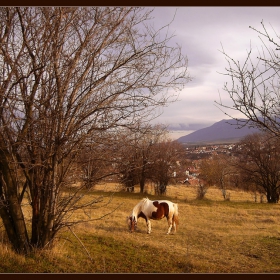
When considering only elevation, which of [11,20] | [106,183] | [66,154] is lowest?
[106,183]

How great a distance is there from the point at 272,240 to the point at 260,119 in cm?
611

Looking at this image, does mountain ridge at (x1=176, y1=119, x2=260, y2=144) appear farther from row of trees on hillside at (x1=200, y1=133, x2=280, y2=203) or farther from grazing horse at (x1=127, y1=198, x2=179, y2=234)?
row of trees on hillside at (x1=200, y1=133, x2=280, y2=203)

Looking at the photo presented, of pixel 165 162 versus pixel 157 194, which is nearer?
pixel 165 162

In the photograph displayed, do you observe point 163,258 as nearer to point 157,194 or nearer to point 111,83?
point 111,83

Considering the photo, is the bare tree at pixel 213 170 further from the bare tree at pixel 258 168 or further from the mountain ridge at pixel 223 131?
the mountain ridge at pixel 223 131

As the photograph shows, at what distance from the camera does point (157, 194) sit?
33.6 metres

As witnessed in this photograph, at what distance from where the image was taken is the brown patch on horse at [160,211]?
12031mm

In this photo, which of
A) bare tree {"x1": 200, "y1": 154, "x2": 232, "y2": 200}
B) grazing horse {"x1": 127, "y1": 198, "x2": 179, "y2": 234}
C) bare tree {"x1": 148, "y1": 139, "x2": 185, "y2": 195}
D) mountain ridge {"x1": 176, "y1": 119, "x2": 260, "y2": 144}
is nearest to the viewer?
mountain ridge {"x1": 176, "y1": 119, "x2": 260, "y2": 144}

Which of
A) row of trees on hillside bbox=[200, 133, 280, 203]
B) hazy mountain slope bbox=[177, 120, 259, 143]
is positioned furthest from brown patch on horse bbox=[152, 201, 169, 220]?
row of trees on hillside bbox=[200, 133, 280, 203]

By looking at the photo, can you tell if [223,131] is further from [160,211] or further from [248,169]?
[248,169]

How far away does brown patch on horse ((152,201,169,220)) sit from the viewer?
474 inches

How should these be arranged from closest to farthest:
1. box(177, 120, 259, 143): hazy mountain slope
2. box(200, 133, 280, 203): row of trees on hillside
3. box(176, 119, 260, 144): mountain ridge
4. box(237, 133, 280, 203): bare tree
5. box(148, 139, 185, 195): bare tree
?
A: 1. box(176, 119, 260, 144): mountain ridge
2. box(177, 120, 259, 143): hazy mountain slope
3. box(148, 139, 185, 195): bare tree
4. box(200, 133, 280, 203): row of trees on hillside
5. box(237, 133, 280, 203): bare tree

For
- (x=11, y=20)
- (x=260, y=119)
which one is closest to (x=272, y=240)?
(x=260, y=119)

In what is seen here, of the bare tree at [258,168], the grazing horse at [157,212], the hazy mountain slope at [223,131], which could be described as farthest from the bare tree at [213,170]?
the grazing horse at [157,212]
